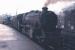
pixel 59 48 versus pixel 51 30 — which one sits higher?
pixel 51 30

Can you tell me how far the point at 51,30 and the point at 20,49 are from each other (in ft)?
10.00

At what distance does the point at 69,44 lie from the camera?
10086mm

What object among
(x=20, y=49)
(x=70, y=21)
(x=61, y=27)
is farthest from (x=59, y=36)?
(x=20, y=49)

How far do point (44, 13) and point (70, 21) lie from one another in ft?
10.8

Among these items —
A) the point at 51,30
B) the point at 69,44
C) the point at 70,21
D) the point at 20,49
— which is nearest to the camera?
the point at 69,44

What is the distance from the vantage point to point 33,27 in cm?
1625

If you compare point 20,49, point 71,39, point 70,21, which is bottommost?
point 20,49

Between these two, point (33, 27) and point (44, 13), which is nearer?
point (44, 13)

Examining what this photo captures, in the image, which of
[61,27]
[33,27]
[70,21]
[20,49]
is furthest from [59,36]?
[33,27]

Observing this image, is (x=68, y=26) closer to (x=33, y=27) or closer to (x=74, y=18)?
(x=74, y=18)

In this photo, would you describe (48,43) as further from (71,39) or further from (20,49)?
(71,39)

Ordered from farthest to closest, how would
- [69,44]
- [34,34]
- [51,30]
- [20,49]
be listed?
[34,34], [51,30], [20,49], [69,44]

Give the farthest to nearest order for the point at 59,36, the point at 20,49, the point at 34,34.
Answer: the point at 34,34 < the point at 59,36 < the point at 20,49

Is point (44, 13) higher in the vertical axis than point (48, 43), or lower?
higher
